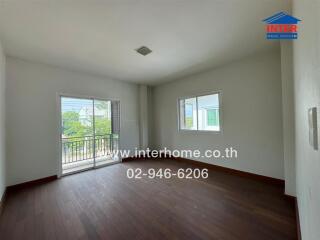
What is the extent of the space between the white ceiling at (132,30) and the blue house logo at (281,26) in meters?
0.10

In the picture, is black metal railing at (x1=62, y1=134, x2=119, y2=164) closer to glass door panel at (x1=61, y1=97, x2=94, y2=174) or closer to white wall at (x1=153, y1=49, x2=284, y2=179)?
glass door panel at (x1=61, y1=97, x2=94, y2=174)

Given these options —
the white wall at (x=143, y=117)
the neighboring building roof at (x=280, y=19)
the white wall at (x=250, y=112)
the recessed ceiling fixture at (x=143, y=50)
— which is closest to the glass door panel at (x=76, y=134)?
the white wall at (x=143, y=117)

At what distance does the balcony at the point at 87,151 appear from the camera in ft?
13.5

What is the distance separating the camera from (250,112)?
318cm

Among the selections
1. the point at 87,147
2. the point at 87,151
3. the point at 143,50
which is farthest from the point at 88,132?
the point at 143,50

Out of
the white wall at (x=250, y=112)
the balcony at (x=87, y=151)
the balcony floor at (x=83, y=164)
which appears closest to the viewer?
the white wall at (x=250, y=112)

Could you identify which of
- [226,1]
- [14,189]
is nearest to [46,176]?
[14,189]

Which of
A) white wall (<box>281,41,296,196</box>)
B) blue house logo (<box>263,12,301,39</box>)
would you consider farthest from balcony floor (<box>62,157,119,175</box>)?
blue house logo (<box>263,12,301,39</box>)

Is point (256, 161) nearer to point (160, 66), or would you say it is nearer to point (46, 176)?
point (160, 66)

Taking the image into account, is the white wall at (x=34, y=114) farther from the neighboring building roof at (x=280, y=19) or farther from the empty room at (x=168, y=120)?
the neighboring building roof at (x=280, y=19)

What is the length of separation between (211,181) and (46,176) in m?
3.72

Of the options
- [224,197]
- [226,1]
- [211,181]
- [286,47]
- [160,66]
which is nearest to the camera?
[226,1]

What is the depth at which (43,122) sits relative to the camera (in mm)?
3275

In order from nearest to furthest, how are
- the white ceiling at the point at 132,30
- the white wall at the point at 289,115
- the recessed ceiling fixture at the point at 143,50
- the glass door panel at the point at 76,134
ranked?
the white ceiling at the point at 132,30 → the white wall at the point at 289,115 → the recessed ceiling fixture at the point at 143,50 → the glass door panel at the point at 76,134
